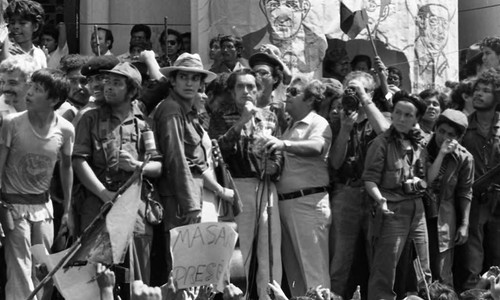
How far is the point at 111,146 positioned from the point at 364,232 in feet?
9.21

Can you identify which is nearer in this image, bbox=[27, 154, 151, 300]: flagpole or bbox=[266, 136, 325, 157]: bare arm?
bbox=[27, 154, 151, 300]: flagpole

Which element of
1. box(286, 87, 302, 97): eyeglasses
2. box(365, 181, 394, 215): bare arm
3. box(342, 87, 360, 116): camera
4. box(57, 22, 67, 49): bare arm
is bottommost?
box(365, 181, 394, 215): bare arm

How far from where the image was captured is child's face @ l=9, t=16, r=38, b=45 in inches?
546

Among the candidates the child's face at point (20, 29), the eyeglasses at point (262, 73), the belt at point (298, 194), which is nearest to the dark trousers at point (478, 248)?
the belt at point (298, 194)

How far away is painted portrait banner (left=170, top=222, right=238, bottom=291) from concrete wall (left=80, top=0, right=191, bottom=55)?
6.55 meters

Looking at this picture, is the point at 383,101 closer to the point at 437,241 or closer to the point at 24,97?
the point at 437,241

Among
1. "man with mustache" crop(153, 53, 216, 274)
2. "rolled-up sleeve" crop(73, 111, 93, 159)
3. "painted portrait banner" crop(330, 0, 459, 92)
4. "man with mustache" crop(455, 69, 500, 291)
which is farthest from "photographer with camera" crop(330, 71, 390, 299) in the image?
"painted portrait banner" crop(330, 0, 459, 92)

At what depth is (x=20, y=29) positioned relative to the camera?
13.9 meters

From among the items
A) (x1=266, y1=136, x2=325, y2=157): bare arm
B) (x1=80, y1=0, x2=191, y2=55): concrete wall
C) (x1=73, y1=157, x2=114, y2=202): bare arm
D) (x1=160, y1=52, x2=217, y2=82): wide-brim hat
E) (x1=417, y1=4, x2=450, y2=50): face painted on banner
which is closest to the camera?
(x1=73, y1=157, x2=114, y2=202): bare arm

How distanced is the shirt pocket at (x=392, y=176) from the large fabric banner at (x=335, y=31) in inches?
119

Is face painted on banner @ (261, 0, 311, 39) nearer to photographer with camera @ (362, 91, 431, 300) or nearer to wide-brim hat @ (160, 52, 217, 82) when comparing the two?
photographer with camera @ (362, 91, 431, 300)

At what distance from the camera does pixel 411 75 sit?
18.1 m

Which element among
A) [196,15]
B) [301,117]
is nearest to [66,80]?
[301,117]

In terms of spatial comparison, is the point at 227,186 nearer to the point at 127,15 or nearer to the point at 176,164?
the point at 176,164
